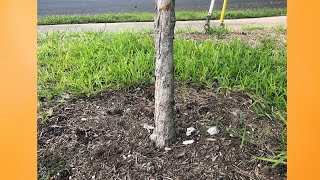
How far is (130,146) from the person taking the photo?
4.35 feet

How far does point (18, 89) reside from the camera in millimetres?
1269

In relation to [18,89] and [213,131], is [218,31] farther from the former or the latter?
[18,89]

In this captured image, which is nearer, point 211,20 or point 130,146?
point 130,146

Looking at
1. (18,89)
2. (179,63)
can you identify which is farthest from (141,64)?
(18,89)

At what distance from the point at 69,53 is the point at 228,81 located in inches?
17.0

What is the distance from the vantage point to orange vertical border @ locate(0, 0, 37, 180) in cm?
126

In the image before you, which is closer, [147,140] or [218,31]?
[147,140]

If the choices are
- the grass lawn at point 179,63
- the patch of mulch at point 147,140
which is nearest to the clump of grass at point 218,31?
the grass lawn at point 179,63

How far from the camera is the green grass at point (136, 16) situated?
142 cm

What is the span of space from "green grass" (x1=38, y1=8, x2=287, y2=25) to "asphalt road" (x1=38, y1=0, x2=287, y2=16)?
1 centimetres
